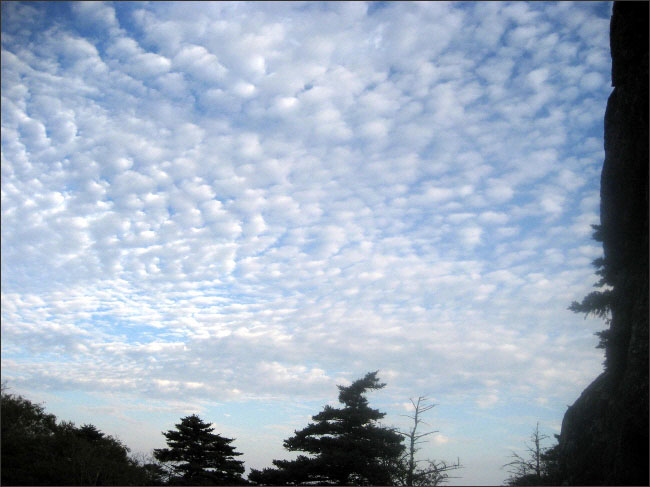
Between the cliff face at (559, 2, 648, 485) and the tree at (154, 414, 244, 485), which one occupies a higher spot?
the cliff face at (559, 2, 648, 485)

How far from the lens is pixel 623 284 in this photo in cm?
1694

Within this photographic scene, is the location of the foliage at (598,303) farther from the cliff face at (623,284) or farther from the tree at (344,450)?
the tree at (344,450)

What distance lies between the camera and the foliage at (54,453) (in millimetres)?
24438

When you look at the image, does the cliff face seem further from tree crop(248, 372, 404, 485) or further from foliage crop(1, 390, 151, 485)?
foliage crop(1, 390, 151, 485)

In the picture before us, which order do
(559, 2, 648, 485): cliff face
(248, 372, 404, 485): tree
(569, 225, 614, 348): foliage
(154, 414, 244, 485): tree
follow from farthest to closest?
(154, 414, 244, 485): tree < (248, 372, 404, 485): tree < (569, 225, 614, 348): foliage < (559, 2, 648, 485): cliff face

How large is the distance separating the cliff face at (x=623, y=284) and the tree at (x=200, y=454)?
28.7 m

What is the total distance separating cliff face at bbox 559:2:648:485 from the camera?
13.4 metres

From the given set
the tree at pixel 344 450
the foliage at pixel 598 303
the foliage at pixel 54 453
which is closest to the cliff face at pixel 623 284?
the foliage at pixel 598 303

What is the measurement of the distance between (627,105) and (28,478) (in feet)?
119

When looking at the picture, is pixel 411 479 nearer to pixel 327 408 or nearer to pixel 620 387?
pixel 327 408

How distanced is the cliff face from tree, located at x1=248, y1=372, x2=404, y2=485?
13.7 meters

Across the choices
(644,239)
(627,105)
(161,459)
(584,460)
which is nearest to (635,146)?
(627,105)

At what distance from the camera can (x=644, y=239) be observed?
1512 centimetres

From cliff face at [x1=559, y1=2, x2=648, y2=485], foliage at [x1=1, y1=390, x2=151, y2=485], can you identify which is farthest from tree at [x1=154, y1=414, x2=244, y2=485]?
cliff face at [x1=559, y1=2, x2=648, y2=485]
